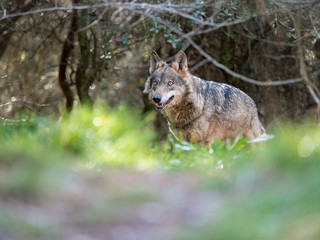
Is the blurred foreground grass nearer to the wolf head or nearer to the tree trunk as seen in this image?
the wolf head

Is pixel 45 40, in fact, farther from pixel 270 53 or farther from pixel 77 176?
pixel 77 176

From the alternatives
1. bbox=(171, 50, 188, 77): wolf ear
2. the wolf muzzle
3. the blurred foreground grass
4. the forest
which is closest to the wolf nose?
Answer: the wolf muzzle

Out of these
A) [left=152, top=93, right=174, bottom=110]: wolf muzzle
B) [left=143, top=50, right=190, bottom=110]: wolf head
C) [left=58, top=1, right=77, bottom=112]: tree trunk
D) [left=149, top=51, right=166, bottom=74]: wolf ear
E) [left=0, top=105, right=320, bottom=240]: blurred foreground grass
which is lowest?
[left=0, top=105, right=320, bottom=240]: blurred foreground grass

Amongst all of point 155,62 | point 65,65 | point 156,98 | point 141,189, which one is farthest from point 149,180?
point 65,65

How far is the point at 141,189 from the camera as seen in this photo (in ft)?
13.3

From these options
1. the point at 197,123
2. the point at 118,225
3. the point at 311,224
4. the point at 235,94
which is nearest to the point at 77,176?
the point at 118,225

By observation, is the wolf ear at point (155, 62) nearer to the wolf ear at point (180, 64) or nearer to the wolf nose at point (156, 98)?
the wolf ear at point (180, 64)

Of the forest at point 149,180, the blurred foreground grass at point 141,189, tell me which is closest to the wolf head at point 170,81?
the forest at point 149,180

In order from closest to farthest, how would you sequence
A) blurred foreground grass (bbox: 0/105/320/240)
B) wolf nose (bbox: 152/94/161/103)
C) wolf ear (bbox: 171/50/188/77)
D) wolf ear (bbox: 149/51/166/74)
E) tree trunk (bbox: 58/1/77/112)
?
1. blurred foreground grass (bbox: 0/105/320/240)
2. wolf nose (bbox: 152/94/161/103)
3. wolf ear (bbox: 171/50/188/77)
4. wolf ear (bbox: 149/51/166/74)
5. tree trunk (bbox: 58/1/77/112)

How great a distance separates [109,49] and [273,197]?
33.1 ft

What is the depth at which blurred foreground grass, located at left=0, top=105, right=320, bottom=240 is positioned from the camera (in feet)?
10.1

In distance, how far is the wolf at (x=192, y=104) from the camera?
9.01 m

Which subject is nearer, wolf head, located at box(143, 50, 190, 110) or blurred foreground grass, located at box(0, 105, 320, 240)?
blurred foreground grass, located at box(0, 105, 320, 240)

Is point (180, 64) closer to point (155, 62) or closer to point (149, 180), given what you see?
point (155, 62)
